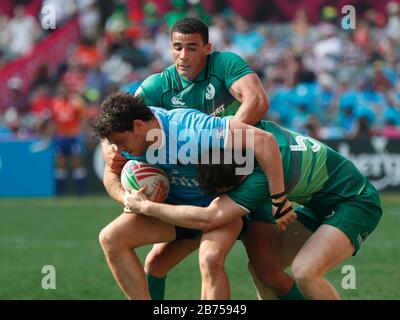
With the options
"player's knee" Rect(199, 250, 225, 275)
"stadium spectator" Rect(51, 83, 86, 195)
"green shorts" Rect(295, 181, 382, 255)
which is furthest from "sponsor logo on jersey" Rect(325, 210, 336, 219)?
"stadium spectator" Rect(51, 83, 86, 195)

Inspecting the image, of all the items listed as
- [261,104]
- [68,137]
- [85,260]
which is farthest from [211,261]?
[68,137]

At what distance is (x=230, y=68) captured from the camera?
7438 millimetres

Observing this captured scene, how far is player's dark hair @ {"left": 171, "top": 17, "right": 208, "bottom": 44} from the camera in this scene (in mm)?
7328

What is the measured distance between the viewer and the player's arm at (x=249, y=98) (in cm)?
712

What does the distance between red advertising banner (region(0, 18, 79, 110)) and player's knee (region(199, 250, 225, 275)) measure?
46.2 feet

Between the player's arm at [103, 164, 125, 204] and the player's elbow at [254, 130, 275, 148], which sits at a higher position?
the player's elbow at [254, 130, 275, 148]

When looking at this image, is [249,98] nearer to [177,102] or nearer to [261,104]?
[261,104]

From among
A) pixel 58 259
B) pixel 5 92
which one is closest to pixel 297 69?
pixel 5 92

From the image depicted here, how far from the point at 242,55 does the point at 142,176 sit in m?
12.5

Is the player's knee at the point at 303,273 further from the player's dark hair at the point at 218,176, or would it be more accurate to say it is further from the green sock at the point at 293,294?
the player's dark hair at the point at 218,176

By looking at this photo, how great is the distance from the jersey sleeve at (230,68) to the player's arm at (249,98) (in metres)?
0.03

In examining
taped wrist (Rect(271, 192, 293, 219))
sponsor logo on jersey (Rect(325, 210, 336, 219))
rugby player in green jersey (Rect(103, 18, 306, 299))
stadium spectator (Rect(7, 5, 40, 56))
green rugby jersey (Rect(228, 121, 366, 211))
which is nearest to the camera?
taped wrist (Rect(271, 192, 293, 219))

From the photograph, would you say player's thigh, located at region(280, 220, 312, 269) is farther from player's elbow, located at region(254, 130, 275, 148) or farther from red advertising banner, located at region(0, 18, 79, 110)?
red advertising banner, located at region(0, 18, 79, 110)

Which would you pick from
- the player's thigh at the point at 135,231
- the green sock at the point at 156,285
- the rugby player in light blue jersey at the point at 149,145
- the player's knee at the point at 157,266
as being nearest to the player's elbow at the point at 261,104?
the rugby player in light blue jersey at the point at 149,145
